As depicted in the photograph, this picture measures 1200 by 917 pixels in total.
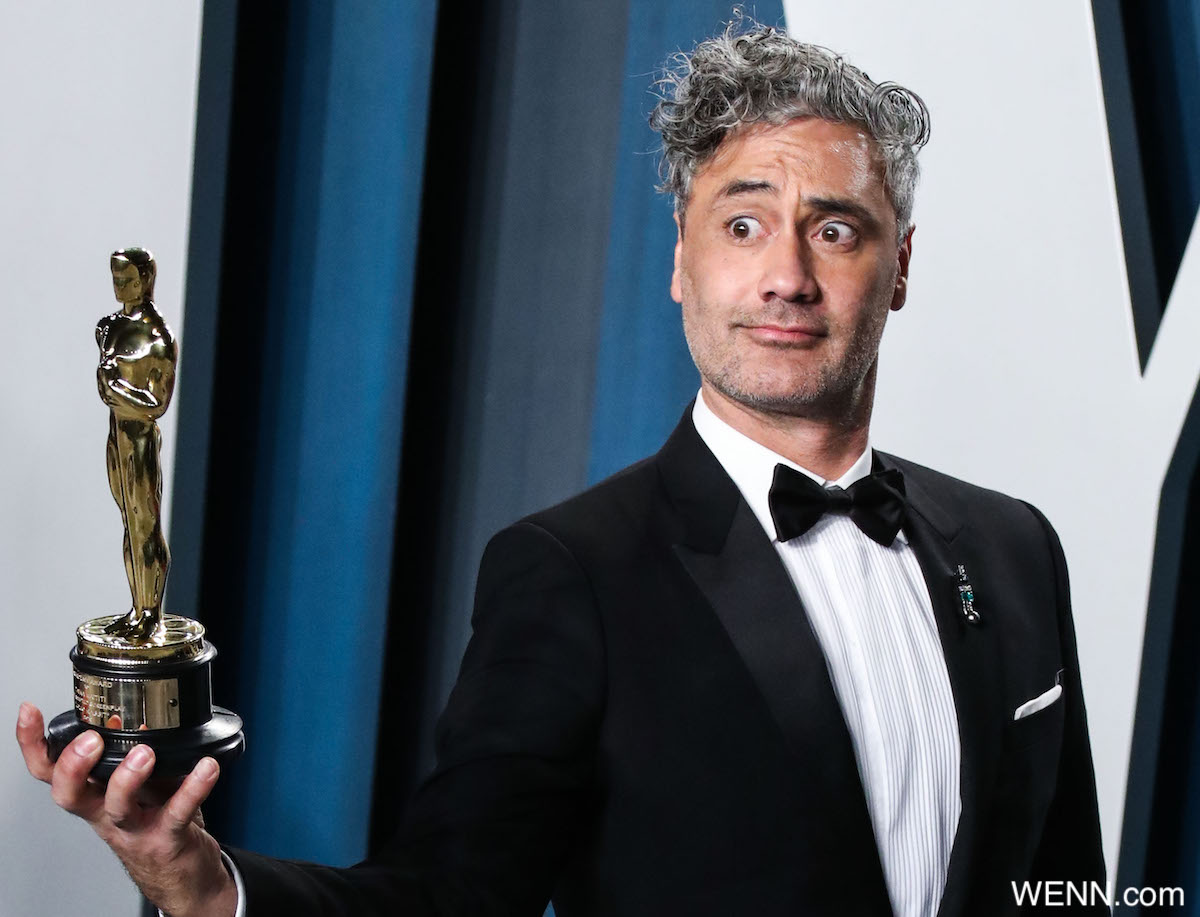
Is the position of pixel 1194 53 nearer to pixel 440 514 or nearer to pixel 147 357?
pixel 440 514

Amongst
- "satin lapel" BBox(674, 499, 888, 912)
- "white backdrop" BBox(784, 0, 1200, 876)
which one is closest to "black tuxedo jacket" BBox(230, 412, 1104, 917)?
"satin lapel" BBox(674, 499, 888, 912)

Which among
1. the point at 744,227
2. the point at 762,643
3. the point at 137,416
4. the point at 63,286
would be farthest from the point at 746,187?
the point at 63,286

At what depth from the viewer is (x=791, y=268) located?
1.50 metres

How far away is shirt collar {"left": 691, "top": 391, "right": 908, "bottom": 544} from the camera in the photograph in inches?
59.7

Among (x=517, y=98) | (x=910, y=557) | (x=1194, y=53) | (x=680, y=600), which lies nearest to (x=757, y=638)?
(x=680, y=600)

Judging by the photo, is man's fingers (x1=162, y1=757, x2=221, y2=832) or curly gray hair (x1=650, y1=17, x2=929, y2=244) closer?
man's fingers (x1=162, y1=757, x2=221, y2=832)

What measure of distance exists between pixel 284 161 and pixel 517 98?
0.39 m

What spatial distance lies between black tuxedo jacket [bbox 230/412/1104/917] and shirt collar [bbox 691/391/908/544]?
0.16 feet

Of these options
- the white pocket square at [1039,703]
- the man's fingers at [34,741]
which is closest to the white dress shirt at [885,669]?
the white pocket square at [1039,703]

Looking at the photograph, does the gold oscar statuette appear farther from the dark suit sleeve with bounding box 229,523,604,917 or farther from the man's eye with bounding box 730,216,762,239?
the man's eye with bounding box 730,216,762,239

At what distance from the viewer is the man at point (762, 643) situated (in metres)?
1.34

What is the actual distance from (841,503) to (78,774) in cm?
88

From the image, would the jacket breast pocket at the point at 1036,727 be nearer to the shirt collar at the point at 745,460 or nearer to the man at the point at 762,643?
the man at the point at 762,643

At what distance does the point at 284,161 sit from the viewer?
2.10m
